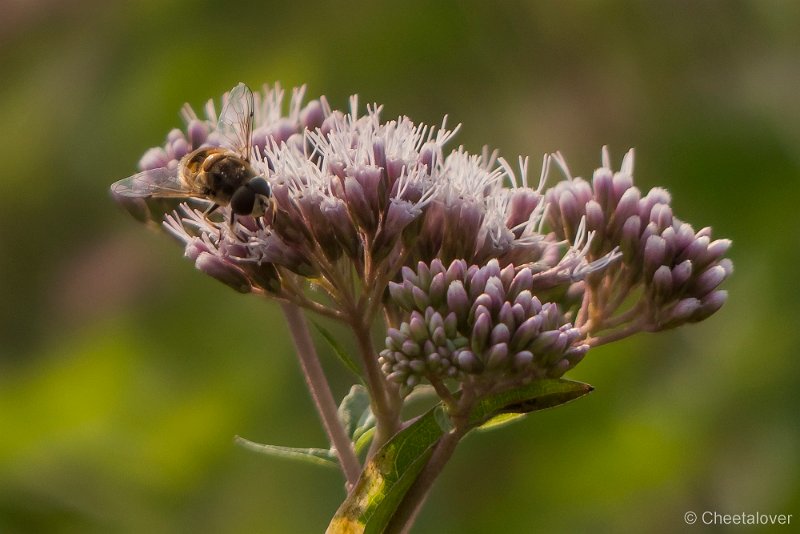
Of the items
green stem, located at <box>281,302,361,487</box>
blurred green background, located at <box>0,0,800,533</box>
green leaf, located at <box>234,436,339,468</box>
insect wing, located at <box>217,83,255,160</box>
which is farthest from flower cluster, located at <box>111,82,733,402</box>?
blurred green background, located at <box>0,0,800,533</box>

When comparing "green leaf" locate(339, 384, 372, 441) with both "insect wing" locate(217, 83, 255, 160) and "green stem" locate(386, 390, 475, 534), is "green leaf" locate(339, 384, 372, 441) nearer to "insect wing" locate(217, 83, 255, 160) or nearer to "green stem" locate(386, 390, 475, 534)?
"green stem" locate(386, 390, 475, 534)

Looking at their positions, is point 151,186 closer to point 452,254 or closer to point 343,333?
point 452,254

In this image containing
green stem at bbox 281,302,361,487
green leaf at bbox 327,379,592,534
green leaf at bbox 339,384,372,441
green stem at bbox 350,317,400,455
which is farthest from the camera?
green leaf at bbox 339,384,372,441

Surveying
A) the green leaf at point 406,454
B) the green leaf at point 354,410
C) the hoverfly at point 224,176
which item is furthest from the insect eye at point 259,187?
the green leaf at point 406,454

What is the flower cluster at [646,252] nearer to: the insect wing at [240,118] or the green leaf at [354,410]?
the green leaf at [354,410]

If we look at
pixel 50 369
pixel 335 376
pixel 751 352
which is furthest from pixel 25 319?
pixel 751 352

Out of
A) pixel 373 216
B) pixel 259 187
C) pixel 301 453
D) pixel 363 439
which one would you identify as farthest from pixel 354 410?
pixel 259 187
